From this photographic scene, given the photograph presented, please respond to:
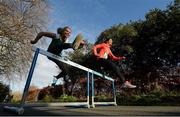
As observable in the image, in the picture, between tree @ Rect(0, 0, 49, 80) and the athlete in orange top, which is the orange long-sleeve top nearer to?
the athlete in orange top

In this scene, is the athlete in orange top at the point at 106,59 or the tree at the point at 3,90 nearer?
the athlete in orange top at the point at 106,59

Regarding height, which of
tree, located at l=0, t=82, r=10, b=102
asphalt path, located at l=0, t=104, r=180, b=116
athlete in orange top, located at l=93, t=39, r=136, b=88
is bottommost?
asphalt path, located at l=0, t=104, r=180, b=116

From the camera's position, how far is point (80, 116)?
504cm

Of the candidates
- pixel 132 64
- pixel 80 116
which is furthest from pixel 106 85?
pixel 80 116

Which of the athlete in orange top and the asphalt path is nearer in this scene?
the asphalt path

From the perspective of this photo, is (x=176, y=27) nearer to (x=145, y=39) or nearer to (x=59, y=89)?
(x=145, y=39)

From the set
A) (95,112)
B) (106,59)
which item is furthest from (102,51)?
(95,112)

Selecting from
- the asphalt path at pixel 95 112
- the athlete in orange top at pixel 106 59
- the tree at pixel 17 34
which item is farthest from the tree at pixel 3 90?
the asphalt path at pixel 95 112

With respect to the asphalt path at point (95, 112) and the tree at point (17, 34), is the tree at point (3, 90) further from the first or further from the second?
the asphalt path at point (95, 112)

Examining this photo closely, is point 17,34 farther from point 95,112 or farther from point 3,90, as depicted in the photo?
point 95,112

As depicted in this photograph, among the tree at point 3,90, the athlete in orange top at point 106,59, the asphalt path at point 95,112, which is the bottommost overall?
the asphalt path at point 95,112

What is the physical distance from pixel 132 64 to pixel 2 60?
833cm

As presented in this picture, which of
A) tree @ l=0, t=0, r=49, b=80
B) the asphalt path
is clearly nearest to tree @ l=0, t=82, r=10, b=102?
tree @ l=0, t=0, r=49, b=80

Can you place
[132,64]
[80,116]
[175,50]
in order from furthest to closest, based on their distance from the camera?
1. [132,64]
2. [175,50]
3. [80,116]
